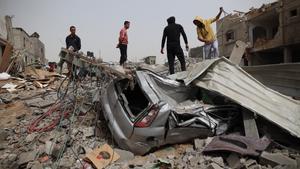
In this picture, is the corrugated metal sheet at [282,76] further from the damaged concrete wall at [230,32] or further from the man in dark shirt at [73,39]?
the damaged concrete wall at [230,32]

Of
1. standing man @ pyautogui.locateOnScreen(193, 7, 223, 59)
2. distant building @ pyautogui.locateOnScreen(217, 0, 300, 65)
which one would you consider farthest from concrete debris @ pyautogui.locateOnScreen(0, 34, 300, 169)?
distant building @ pyautogui.locateOnScreen(217, 0, 300, 65)

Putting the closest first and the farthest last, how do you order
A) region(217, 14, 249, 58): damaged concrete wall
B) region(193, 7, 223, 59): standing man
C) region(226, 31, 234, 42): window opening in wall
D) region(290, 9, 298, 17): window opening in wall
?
1. region(193, 7, 223, 59): standing man
2. region(290, 9, 298, 17): window opening in wall
3. region(217, 14, 249, 58): damaged concrete wall
4. region(226, 31, 234, 42): window opening in wall

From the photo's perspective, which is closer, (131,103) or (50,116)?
(131,103)

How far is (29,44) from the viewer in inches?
1502

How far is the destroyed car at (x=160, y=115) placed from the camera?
14.3ft

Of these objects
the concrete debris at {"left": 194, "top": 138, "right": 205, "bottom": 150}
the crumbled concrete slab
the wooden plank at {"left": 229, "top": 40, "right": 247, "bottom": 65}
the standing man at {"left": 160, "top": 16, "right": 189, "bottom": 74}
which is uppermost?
the standing man at {"left": 160, "top": 16, "right": 189, "bottom": 74}

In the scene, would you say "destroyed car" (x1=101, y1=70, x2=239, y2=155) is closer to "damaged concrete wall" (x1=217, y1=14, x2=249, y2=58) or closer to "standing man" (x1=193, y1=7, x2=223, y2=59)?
"standing man" (x1=193, y1=7, x2=223, y2=59)

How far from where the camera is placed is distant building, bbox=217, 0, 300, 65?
61.0 ft

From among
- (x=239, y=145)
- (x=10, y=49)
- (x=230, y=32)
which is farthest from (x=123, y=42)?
(x=230, y=32)

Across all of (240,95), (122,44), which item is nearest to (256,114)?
(240,95)

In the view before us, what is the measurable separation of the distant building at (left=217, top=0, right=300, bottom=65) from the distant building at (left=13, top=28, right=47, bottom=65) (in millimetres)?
18519

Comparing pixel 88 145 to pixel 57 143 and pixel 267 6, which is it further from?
pixel 267 6

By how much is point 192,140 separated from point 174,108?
68 cm

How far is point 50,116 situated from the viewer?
6438mm
